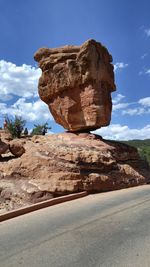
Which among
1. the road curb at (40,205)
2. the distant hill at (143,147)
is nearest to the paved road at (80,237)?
the road curb at (40,205)

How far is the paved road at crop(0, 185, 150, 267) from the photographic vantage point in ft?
14.4

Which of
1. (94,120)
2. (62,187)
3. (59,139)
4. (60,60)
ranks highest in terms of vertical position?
(60,60)

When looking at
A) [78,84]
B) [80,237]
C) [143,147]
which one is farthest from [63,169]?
[143,147]

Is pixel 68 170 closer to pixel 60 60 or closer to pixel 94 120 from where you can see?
pixel 94 120

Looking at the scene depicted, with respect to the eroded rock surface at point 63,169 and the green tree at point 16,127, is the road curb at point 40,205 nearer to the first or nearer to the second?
the eroded rock surface at point 63,169

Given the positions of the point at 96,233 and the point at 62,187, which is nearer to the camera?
the point at 96,233

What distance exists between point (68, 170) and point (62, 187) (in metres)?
0.97

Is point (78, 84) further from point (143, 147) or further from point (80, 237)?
point (143, 147)

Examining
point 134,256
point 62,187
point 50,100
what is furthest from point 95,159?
point 134,256

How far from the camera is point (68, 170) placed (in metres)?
11.6

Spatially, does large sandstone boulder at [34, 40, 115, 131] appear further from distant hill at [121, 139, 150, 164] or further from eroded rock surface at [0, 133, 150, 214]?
distant hill at [121, 139, 150, 164]

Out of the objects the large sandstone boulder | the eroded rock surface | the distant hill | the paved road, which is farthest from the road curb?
the distant hill

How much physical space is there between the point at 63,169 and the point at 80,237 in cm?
615

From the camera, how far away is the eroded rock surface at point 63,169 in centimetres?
1058
